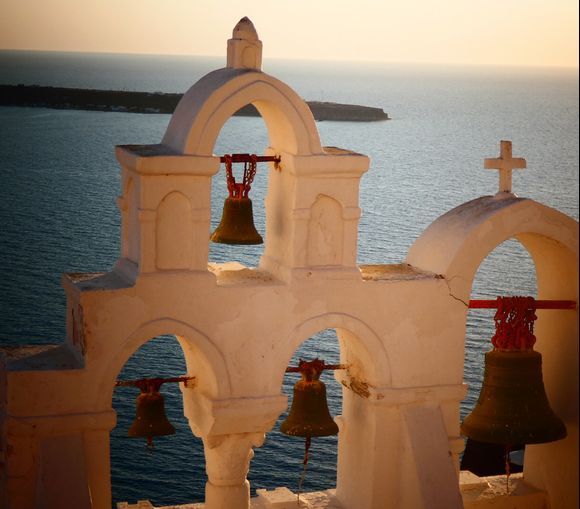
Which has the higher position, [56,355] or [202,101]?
[202,101]

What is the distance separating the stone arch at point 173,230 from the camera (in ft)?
45.5

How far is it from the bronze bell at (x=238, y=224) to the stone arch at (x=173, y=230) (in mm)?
848

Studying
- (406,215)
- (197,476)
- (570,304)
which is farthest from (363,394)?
(406,215)

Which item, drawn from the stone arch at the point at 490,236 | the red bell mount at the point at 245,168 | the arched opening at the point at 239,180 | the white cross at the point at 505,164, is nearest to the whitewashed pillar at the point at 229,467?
the red bell mount at the point at 245,168

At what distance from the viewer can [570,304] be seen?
15.1m

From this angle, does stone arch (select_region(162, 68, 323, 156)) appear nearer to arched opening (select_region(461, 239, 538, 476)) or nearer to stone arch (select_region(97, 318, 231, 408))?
stone arch (select_region(97, 318, 231, 408))

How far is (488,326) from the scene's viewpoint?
108 feet

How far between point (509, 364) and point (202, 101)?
435 cm

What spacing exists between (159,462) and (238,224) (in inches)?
494

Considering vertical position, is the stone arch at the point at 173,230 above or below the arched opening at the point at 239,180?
above

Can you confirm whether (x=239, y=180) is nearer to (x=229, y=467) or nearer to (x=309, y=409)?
(x=309, y=409)

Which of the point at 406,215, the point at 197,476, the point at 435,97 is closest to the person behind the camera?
the point at 197,476

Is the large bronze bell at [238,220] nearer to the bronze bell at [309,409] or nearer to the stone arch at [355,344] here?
the stone arch at [355,344]

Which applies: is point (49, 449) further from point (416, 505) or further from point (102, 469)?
point (416, 505)
